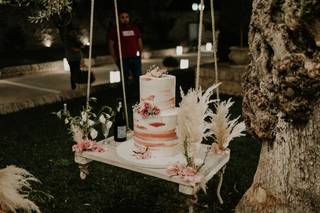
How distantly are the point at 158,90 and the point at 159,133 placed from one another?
390 mm

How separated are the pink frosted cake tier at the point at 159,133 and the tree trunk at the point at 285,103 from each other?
0.69 meters

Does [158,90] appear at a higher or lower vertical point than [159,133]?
higher

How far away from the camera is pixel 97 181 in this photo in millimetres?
5258

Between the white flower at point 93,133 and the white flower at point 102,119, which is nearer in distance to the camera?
the white flower at point 93,133

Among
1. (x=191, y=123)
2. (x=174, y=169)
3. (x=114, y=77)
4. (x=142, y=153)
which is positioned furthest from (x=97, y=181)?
(x=114, y=77)

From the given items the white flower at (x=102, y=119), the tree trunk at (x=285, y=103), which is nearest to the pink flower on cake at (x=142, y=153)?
the white flower at (x=102, y=119)

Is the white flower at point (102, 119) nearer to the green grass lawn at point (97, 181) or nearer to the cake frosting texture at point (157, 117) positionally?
the cake frosting texture at point (157, 117)

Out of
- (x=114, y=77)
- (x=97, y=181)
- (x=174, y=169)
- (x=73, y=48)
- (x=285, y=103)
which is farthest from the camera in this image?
(x=114, y=77)

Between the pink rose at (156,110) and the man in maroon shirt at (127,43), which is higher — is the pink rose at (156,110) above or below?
below

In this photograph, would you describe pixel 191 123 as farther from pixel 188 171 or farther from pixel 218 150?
pixel 218 150

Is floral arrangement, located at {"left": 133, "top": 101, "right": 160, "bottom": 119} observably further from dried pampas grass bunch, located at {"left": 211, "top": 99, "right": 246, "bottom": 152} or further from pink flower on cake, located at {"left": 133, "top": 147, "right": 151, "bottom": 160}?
dried pampas grass bunch, located at {"left": 211, "top": 99, "right": 246, "bottom": 152}

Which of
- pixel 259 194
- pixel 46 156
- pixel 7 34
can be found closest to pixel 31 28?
pixel 7 34

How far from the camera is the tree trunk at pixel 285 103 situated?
3023mm

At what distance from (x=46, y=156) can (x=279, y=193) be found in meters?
3.78
